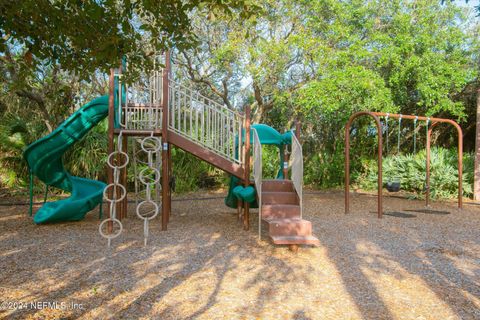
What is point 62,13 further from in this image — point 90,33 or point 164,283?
point 164,283

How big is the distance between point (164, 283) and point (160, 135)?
11.2 ft

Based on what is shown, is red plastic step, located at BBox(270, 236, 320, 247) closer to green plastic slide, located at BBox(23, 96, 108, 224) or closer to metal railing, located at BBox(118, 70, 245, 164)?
metal railing, located at BBox(118, 70, 245, 164)

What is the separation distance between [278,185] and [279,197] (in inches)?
17.4

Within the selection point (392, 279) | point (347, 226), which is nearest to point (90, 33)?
point (392, 279)

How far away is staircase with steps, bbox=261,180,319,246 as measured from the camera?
4.76 meters

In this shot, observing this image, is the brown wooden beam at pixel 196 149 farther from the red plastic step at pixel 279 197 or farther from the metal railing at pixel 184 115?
the red plastic step at pixel 279 197

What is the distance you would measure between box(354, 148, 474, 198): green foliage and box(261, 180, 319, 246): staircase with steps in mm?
5724

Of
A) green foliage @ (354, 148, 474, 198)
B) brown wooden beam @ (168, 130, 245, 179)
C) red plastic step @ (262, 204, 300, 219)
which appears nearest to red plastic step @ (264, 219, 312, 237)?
red plastic step @ (262, 204, 300, 219)

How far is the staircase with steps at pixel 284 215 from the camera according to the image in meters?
4.76

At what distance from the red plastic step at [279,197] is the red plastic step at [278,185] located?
324 mm

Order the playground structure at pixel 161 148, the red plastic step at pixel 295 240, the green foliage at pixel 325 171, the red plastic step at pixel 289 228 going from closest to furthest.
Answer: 1. the red plastic step at pixel 295 240
2. the red plastic step at pixel 289 228
3. the playground structure at pixel 161 148
4. the green foliage at pixel 325 171

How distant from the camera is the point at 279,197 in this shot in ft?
19.5

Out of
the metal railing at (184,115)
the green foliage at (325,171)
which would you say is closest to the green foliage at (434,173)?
the green foliage at (325,171)

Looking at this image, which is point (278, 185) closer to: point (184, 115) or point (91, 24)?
point (184, 115)
